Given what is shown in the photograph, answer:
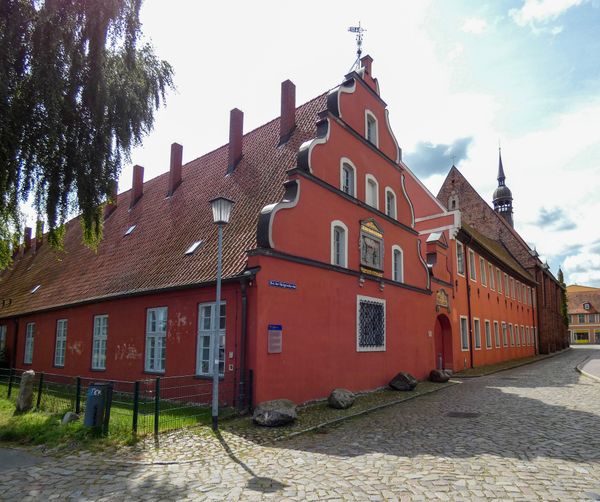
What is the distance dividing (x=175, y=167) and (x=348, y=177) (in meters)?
9.38

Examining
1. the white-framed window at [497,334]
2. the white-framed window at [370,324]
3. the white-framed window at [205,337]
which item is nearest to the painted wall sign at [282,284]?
the white-framed window at [205,337]

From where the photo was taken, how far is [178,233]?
1673 cm

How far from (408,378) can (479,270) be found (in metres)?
15.3

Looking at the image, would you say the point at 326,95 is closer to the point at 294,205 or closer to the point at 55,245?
the point at 294,205

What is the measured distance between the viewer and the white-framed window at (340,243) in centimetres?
1399

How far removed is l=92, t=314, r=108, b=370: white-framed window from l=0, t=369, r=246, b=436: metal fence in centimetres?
245

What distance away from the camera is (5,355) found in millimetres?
22875

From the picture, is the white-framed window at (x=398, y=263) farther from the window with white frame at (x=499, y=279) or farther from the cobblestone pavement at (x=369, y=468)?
the window with white frame at (x=499, y=279)

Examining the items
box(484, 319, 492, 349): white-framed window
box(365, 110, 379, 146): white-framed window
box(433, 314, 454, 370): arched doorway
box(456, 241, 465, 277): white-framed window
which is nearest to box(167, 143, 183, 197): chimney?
box(365, 110, 379, 146): white-framed window

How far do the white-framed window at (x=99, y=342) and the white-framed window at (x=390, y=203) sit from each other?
1082 cm

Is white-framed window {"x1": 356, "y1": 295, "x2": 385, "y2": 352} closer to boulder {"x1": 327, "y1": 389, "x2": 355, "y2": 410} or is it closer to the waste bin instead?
boulder {"x1": 327, "y1": 389, "x2": 355, "y2": 410}

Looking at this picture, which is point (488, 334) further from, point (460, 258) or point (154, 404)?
point (154, 404)

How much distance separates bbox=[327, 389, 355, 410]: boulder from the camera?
1177 cm

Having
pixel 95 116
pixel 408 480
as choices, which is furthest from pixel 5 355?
pixel 408 480
